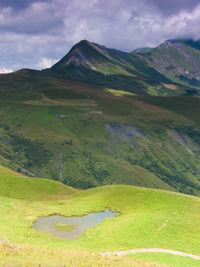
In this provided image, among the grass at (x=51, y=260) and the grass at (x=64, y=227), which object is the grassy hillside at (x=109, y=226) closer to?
the grass at (x=51, y=260)

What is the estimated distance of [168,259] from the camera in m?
33.4

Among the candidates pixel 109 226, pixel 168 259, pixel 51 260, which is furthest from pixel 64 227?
pixel 51 260

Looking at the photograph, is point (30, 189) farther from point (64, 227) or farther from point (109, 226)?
point (109, 226)

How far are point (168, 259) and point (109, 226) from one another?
1609cm

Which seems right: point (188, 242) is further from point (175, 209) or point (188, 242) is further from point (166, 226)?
point (175, 209)

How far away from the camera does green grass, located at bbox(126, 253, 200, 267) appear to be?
31.8 meters

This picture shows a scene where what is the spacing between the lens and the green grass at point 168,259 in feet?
104

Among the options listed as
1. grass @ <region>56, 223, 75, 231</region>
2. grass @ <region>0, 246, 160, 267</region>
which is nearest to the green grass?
grass @ <region>0, 246, 160, 267</region>

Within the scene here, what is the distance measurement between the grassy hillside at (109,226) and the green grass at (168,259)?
281 cm

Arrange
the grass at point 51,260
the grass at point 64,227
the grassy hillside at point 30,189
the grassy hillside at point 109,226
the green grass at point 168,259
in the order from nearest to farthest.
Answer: the grass at point 51,260 < the grassy hillside at point 109,226 < the green grass at point 168,259 < the grass at point 64,227 < the grassy hillside at point 30,189

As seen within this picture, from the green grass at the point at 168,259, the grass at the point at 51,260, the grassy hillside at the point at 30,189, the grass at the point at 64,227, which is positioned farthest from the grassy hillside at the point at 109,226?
the grass at the point at 64,227

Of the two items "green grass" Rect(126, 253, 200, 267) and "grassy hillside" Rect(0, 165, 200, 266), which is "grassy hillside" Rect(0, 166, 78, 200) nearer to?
"grassy hillside" Rect(0, 165, 200, 266)

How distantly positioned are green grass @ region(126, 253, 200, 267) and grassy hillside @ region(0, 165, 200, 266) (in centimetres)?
281

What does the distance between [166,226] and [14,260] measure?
28.5 metres
